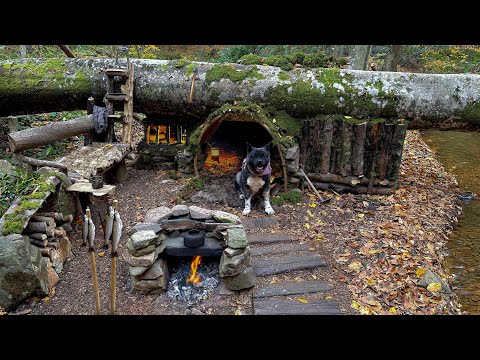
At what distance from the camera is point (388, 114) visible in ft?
28.8

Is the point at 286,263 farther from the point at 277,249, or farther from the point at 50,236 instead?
the point at 50,236

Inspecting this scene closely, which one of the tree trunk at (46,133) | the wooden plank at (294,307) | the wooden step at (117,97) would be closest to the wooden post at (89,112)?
A: the tree trunk at (46,133)

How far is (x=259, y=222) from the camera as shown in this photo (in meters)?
7.28

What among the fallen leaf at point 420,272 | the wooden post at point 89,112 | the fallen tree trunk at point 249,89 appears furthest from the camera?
the wooden post at point 89,112

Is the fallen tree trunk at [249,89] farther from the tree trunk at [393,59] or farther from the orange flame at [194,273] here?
the tree trunk at [393,59]

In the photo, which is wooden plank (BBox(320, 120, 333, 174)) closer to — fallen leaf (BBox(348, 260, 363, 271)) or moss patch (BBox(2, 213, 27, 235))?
fallen leaf (BBox(348, 260, 363, 271))

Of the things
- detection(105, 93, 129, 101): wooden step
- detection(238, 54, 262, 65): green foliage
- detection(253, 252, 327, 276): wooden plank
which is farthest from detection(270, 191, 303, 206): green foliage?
detection(105, 93, 129, 101): wooden step

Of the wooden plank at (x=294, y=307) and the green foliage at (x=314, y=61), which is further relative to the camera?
the green foliage at (x=314, y=61)

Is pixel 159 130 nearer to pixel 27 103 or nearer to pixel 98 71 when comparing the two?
pixel 98 71

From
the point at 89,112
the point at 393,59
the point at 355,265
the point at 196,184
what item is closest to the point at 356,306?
the point at 355,265

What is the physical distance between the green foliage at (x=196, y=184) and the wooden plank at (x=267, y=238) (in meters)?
1.99

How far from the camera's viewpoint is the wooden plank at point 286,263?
19.3ft

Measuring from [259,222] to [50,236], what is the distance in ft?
11.5

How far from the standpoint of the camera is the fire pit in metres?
5.27
